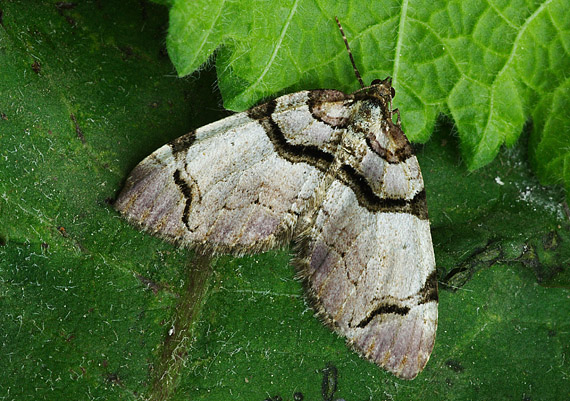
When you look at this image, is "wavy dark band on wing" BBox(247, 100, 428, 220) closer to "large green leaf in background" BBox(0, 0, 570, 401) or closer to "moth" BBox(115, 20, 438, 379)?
"moth" BBox(115, 20, 438, 379)

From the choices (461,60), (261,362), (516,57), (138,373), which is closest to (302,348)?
(261,362)

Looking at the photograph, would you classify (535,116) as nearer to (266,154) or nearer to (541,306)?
(541,306)

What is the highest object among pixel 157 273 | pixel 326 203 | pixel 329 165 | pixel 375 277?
pixel 157 273

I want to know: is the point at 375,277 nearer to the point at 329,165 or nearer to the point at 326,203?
the point at 326,203

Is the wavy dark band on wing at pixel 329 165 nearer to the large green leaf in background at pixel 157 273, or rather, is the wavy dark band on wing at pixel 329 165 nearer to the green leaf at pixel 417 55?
the green leaf at pixel 417 55

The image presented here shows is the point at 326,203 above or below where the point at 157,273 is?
below

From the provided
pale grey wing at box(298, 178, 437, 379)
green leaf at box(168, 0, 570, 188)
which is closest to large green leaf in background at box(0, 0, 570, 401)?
green leaf at box(168, 0, 570, 188)

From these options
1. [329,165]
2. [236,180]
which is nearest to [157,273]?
[236,180]
